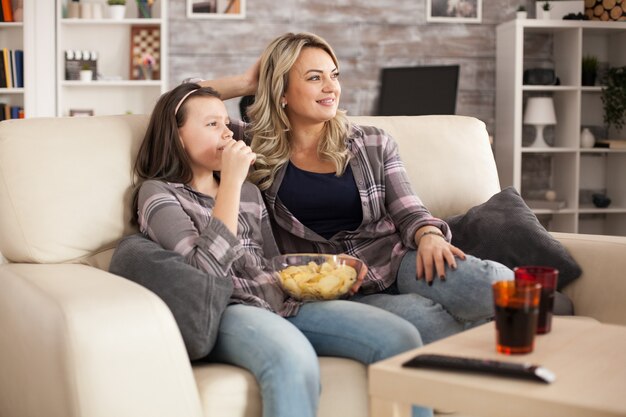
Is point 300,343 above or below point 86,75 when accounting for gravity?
below

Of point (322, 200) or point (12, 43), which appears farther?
point (12, 43)

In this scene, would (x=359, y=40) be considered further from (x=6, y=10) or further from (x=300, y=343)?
(x=300, y=343)

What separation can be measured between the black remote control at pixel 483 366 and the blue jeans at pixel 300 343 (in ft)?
1.32

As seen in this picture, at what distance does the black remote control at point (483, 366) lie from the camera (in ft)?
4.55

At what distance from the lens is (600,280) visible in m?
2.48

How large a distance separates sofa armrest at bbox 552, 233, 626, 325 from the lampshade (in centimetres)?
321

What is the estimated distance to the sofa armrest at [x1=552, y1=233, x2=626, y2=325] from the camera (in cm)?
244

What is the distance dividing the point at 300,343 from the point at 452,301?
0.50m

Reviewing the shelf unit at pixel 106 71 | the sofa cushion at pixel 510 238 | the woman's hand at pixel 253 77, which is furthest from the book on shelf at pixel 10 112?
the sofa cushion at pixel 510 238

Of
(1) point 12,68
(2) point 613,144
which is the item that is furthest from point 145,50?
(2) point 613,144

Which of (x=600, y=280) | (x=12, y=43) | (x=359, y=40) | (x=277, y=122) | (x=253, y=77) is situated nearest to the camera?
(x=600, y=280)

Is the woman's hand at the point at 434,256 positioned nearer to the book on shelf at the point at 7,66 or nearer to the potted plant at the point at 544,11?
the potted plant at the point at 544,11

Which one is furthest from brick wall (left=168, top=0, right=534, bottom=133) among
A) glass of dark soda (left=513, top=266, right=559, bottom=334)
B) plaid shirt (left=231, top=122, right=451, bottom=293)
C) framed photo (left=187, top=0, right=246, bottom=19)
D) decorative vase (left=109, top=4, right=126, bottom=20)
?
glass of dark soda (left=513, top=266, right=559, bottom=334)

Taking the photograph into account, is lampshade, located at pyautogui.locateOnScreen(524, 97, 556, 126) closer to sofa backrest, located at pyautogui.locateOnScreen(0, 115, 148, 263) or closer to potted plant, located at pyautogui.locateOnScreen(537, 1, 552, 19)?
potted plant, located at pyautogui.locateOnScreen(537, 1, 552, 19)
